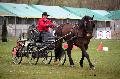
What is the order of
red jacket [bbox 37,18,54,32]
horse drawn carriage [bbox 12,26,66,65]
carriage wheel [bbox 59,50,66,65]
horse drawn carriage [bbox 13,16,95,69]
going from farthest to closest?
carriage wheel [bbox 59,50,66,65] < horse drawn carriage [bbox 12,26,66,65] < red jacket [bbox 37,18,54,32] < horse drawn carriage [bbox 13,16,95,69]

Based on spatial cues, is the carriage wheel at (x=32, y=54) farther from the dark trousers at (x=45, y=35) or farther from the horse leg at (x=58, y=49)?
the horse leg at (x=58, y=49)

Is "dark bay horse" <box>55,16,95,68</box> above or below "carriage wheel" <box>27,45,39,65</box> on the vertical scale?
above

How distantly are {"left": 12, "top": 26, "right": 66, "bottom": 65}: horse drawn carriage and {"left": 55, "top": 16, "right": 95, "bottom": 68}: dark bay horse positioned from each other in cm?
34

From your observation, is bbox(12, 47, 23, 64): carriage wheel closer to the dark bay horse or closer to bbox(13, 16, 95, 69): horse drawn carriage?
bbox(13, 16, 95, 69): horse drawn carriage

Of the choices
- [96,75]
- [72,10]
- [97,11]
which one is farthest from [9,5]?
[96,75]

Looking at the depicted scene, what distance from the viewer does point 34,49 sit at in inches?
858

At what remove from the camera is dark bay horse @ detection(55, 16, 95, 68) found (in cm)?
1904

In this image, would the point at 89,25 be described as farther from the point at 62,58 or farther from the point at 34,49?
the point at 34,49

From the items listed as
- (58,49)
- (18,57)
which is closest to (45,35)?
(58,49)

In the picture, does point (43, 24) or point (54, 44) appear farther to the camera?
point (54, 44)

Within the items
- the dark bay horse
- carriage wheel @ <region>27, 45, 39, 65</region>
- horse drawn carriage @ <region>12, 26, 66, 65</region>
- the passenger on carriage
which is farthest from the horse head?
carriage wheel @ <region>27, 45, 39, 65</region>

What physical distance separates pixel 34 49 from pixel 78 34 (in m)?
2.98

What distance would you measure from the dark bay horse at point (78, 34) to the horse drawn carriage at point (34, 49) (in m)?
0.34

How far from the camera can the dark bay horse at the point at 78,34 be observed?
1904cm
